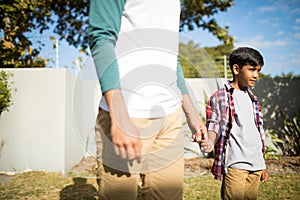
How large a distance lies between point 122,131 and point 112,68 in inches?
8.7

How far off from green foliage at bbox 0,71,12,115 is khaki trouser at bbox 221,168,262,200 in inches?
142

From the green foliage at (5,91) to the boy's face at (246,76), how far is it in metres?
3.55

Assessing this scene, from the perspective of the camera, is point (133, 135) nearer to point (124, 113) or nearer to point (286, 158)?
point (124, 113)

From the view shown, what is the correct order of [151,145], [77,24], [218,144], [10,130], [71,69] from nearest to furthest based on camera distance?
[151,145]
[218,144]
[10,130]
[71,69]
[77,24]

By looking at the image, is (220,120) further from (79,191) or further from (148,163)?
(79,191)

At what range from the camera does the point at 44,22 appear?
845cm

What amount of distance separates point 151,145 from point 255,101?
135 cm

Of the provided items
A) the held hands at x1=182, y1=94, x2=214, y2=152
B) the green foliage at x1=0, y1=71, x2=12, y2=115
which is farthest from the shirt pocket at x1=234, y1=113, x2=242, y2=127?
the green foliage at x1=0, y1=71, x2=12, y2=115

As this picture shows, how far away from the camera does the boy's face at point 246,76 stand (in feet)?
7.64

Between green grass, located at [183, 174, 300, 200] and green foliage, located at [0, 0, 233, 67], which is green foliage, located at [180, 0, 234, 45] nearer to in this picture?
green foliage, located at [0, 0, 233, 67]

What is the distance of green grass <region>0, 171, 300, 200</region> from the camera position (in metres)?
3.58

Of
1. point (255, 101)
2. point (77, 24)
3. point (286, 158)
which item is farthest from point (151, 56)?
point (77, 24)

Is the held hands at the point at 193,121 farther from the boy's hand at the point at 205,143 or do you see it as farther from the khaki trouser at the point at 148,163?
the khaki trouser at the point at 148,163

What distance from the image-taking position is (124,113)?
3.28 ft
